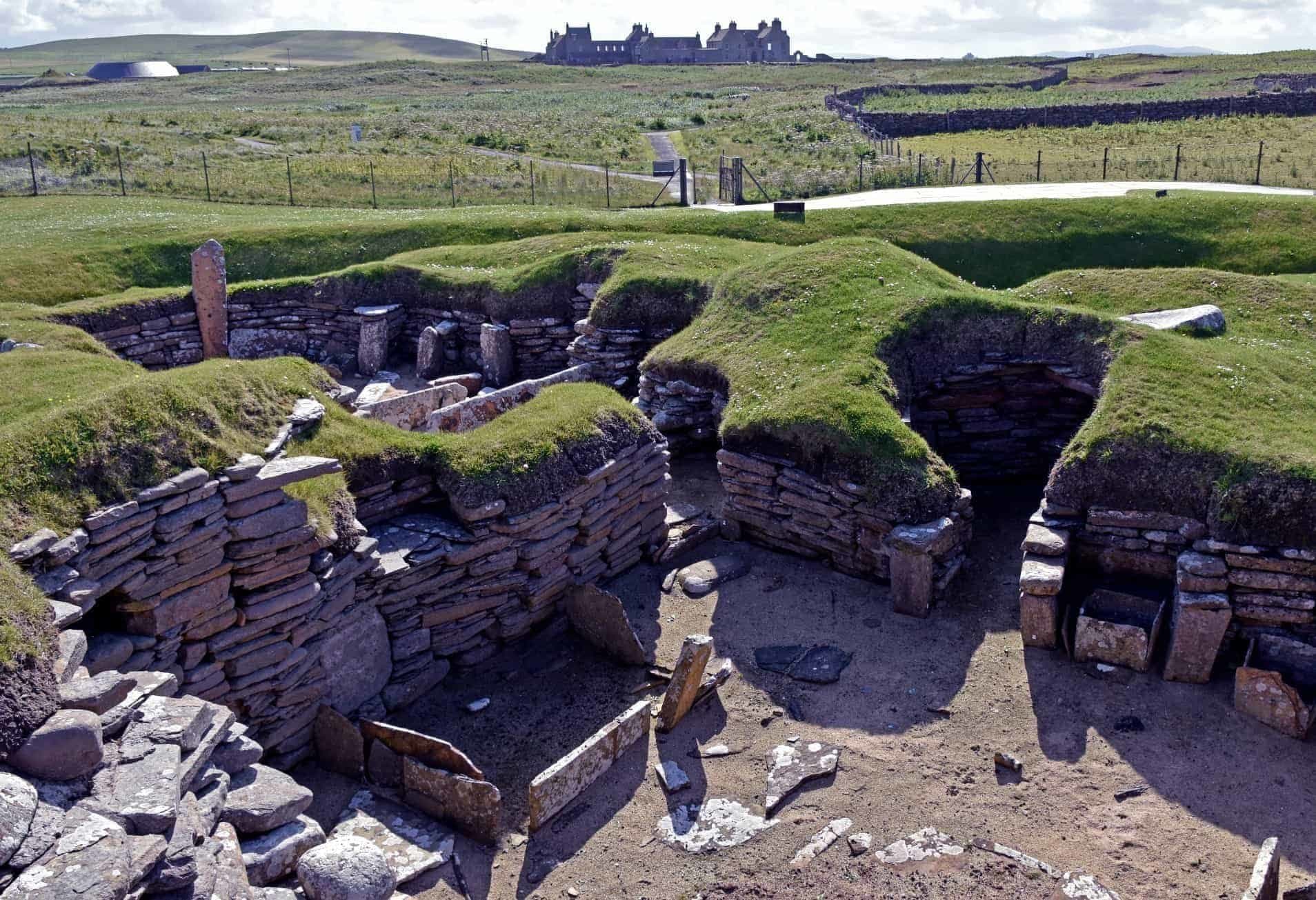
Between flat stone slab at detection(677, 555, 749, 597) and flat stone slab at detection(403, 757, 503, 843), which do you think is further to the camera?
flat stone slab at detection(677, 555, 749, 597)

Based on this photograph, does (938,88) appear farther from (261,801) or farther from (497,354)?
(261,801)

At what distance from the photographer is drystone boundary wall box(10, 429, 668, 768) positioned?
26.7ft

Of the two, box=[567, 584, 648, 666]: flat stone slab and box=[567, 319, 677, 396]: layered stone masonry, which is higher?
box=[567, 319, 677, 396]: layered stone masonry

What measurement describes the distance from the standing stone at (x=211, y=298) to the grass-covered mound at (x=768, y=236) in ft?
10.0

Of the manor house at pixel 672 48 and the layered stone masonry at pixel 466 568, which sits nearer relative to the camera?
the layered stone masonry at pixel 466 568

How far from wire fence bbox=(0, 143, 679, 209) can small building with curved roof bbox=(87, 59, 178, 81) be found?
10115 cm

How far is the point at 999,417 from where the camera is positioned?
14086 mm

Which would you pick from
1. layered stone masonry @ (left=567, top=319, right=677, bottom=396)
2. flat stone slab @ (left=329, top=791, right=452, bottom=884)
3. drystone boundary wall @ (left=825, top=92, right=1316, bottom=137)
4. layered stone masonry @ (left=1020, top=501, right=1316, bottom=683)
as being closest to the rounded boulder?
flat stone slab @ (left=329, top=791, right=452, bottom=884)

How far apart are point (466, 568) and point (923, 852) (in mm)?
5077

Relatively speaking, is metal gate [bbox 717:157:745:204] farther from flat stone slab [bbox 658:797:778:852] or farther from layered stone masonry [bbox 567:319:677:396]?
flat stone slab [bbox 658:797:778:852]

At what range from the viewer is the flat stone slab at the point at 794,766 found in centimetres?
887

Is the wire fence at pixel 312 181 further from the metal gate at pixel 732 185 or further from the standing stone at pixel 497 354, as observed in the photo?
the standing stone at pixel 497 354

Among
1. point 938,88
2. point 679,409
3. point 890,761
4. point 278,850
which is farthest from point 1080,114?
point 278,850

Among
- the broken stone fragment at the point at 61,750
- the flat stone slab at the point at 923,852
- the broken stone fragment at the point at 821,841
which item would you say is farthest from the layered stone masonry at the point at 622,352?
the broken stone fragment at the point at 61,750
